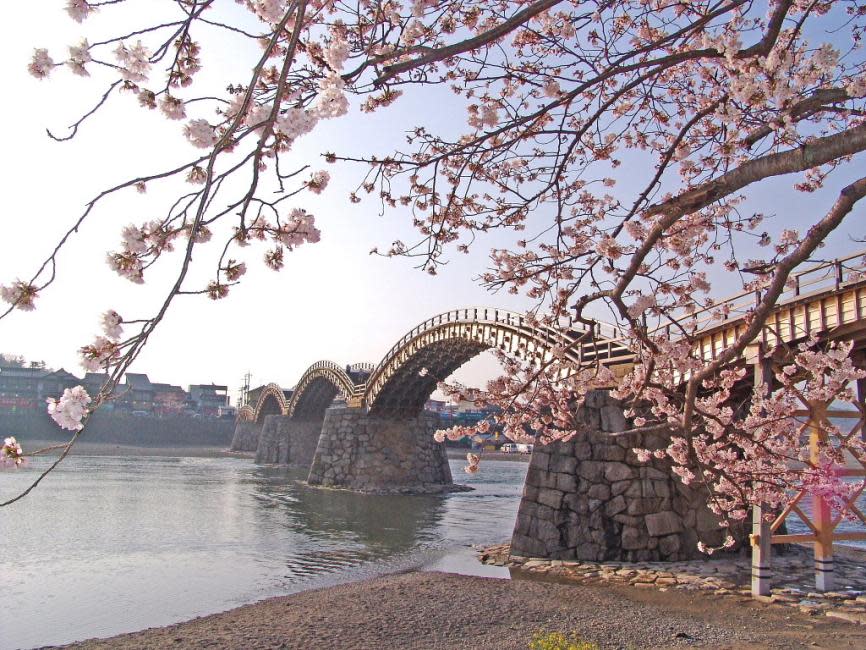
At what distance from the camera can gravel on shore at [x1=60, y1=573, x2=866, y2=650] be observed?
326 inches

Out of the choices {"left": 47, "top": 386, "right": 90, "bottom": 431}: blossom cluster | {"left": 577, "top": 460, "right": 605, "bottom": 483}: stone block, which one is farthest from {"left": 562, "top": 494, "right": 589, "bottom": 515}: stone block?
{"left": 47, "top": 386, "right": 90, "bottom": 431}: blossom cluster

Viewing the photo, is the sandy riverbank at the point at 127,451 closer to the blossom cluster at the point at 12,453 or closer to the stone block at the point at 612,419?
the stone block at the point at 612,419

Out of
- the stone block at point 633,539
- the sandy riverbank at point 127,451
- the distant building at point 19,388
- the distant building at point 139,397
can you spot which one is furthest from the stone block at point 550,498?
the distant building at point 139,397

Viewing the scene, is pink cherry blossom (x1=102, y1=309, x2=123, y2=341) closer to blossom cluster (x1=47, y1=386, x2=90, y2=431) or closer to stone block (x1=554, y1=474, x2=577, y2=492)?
blossom cluster (x1=47, y1=386, x2=90, y2=431)

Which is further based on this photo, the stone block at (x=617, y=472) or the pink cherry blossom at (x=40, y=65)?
the stone block at (x=617, y=472)

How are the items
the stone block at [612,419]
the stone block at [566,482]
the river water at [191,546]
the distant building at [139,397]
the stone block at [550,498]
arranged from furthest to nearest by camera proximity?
the distant building at [139,397] < the stone block at [612,419] < the stone block at [550,498] < the stone block at [566,482] < the river water at [191,546]

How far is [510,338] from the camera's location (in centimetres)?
2322

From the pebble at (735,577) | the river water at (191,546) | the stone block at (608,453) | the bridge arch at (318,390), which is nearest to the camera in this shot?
the pebble at (735,577)

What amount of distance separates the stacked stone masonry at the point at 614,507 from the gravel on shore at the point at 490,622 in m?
→ 2.33

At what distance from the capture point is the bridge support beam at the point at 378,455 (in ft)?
114

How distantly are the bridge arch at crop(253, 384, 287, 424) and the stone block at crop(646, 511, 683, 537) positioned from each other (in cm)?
4754

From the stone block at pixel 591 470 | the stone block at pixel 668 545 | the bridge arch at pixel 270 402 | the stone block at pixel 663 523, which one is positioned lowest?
the stone block at pixel 668 545

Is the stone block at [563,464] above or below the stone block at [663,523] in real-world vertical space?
above

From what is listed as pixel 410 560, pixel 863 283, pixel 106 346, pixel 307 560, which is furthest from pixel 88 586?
pixel 863 283
